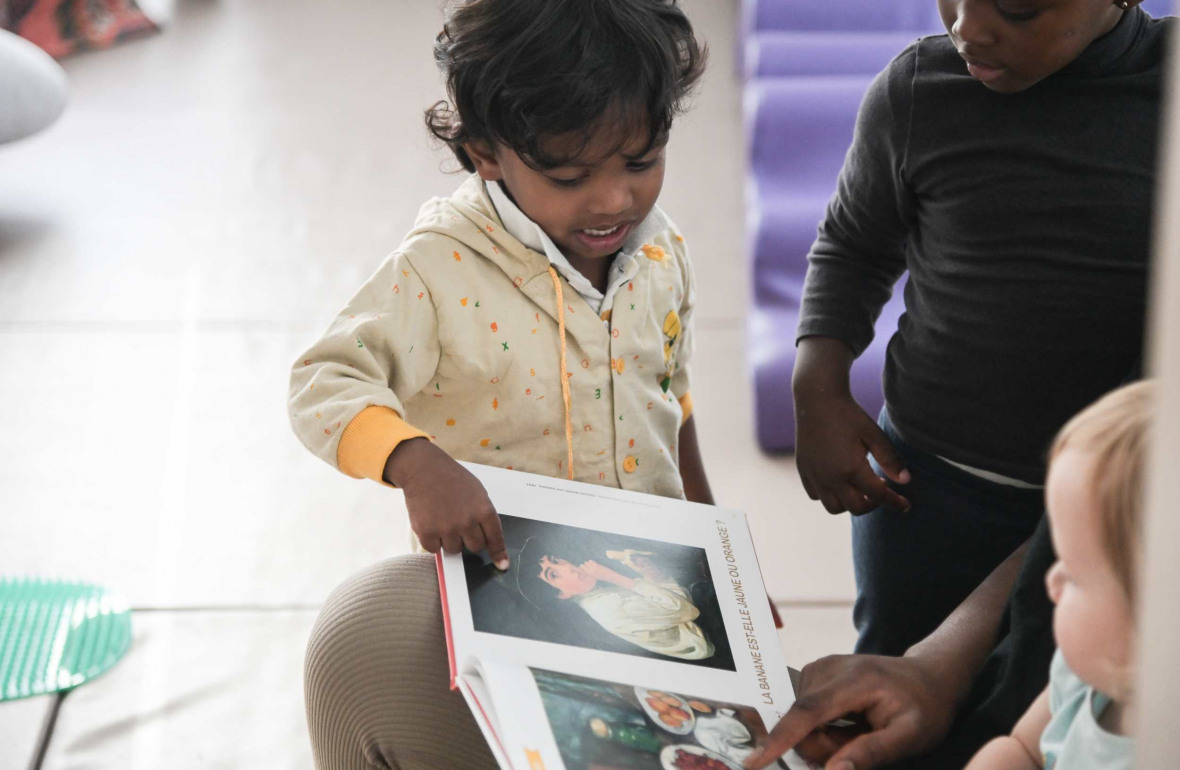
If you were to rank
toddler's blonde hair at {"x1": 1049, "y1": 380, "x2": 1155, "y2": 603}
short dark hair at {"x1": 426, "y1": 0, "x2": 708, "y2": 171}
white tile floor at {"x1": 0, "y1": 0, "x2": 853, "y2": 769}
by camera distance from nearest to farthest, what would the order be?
toddler's blonde hair at {"x1": 1049, "y1": 380, "x2": 1155, "y2": 603} → short dark hair at {"x1": 426, "y1": 0, "x2": 708, "y2": 171} → white tile floor at {"x1": 0, "y1": 0, "x2": 853, "y2": 769}

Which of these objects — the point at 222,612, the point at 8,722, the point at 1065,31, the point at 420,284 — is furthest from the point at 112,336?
the point at 1065,31

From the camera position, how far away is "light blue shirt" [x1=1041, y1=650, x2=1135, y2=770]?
0.57 meters

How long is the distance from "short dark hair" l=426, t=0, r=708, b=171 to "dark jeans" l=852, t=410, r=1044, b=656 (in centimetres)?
39

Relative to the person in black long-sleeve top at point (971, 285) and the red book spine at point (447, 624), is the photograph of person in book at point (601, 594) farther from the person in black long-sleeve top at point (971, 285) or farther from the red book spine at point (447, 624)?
the person in black long-sleeve top at point (971, 285)

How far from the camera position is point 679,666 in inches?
32.1

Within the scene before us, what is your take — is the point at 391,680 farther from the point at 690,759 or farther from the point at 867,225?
the point at 867,225

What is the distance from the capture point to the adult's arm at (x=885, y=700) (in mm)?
765

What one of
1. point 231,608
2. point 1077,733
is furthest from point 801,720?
point 231,608

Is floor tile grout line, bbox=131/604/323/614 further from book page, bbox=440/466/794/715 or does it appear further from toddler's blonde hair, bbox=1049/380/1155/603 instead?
toddler's blonde hair, bbox=1049/380/1155/603

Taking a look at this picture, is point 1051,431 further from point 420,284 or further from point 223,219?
point 223,219

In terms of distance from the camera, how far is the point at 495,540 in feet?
2.83

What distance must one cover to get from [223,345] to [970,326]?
4.95 feet

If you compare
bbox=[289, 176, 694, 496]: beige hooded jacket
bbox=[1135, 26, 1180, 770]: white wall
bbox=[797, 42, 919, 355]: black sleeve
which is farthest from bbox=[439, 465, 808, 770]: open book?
bbox=[1135, 26, 1180, 770]: white wall

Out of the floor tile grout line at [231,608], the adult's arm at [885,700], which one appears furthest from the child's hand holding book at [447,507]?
the floor tile grout line at [231,608]
